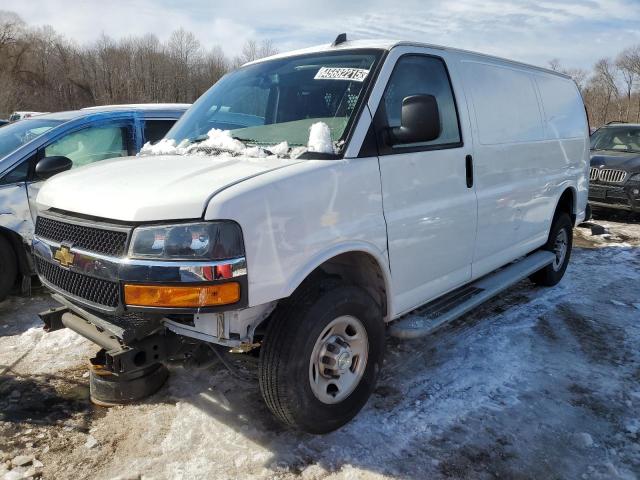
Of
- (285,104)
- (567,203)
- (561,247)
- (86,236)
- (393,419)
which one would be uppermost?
(285,104)

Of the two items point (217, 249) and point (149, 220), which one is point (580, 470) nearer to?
point (217, 249)

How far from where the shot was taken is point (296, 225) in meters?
2.59

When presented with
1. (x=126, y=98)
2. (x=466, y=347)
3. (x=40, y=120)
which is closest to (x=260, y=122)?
(x=466, y=347)

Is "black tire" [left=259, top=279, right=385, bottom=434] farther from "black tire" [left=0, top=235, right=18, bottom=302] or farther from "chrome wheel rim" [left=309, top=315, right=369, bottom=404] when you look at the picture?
"black tire" [left=0, top=235, right=18, bottom=302]

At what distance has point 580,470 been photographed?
9.11 ft

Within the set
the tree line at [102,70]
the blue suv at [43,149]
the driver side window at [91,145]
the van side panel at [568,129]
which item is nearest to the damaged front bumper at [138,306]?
the blue suv at [43,149]

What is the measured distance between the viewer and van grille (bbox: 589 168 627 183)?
9.82m

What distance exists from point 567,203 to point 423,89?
10.6 ft

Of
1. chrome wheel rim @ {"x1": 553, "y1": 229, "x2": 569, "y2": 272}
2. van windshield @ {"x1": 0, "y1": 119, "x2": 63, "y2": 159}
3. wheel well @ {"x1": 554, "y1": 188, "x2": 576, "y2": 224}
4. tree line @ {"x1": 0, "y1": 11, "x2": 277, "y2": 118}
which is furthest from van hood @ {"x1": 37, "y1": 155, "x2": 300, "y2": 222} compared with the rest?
tree line @ {"x1": 0, "y1": 11, "x2": 277, "y2": 118}

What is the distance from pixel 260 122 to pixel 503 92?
2275 mm

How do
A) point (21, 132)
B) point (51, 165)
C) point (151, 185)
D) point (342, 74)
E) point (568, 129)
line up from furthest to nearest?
point (568, 129), point (21, 132), point (51, 165), point (342, 74), point (151, 185)

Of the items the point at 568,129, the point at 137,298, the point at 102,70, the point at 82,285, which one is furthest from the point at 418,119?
the point at 102,70

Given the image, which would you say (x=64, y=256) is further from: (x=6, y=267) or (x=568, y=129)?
(x=568, y=129)

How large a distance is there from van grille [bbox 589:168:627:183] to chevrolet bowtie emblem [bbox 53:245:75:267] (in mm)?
10050
